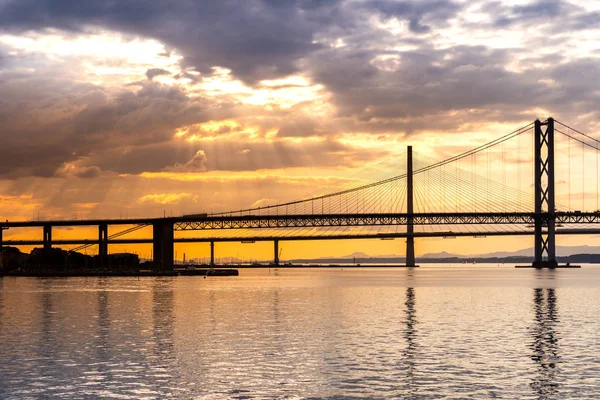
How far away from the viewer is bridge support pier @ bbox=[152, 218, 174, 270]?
140675 millimetres

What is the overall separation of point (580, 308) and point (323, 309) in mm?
15335

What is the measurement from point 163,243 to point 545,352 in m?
119

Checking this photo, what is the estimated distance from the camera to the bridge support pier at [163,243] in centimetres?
14068

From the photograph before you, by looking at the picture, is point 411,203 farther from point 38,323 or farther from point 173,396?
point 173,396

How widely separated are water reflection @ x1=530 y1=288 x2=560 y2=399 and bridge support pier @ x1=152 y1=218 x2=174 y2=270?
9728 centimetres

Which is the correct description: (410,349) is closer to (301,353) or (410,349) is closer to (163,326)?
(301,353)

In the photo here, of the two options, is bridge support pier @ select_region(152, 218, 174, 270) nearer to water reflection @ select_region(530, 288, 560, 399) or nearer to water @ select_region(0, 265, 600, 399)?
water @ select_region(0, 265, 600, 399)

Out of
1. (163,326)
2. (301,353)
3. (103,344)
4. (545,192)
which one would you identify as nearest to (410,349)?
(301,353)

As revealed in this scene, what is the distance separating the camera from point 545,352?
2852cm

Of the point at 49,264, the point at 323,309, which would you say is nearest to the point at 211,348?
A: the point at 323,309

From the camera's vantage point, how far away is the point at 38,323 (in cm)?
3997

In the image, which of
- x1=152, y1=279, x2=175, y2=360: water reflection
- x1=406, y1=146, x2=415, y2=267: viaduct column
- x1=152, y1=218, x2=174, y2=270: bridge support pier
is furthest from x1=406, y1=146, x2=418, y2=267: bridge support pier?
x1=152, y1=279, x2=175, y2=360: water reflection

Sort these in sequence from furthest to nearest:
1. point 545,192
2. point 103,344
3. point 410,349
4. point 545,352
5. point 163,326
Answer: point 545,192, point 163,326, point 103,344, point 410,349, point 545,352

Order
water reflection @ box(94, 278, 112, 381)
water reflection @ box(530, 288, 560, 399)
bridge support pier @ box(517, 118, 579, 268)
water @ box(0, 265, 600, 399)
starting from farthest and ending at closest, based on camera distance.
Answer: bridge support pier @ box(517, 118, 579, 268), water reflection @ box(94, 278, 112, 381), water reflection @ box(530, 288, 560, 399), water @ box(0, 265, 600, 399)
